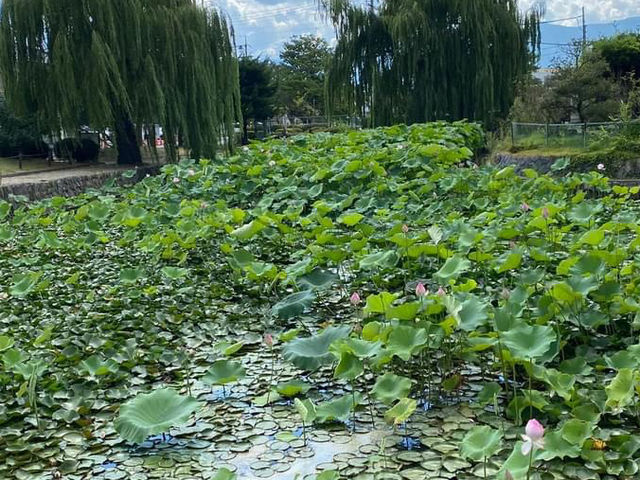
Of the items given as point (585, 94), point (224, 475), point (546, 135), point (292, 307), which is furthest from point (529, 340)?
point (585, 94)

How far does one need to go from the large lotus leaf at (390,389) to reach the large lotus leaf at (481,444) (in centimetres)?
25

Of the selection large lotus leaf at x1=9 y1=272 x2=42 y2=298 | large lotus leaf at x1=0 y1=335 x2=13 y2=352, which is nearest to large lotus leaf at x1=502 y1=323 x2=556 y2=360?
large lotus leaf at x1=0 y1=335 x2=13 y2=352

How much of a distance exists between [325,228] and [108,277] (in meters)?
1.12

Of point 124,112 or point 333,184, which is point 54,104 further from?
point 333,184

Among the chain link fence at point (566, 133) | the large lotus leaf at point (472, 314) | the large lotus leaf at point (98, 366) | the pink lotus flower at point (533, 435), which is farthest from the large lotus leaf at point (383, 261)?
the chain link fence at point (566, 133)

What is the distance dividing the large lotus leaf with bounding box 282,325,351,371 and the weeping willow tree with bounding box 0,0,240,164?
846 centimetres

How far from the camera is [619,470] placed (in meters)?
1.33

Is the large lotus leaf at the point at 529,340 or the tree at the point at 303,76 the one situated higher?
the tree at the point at 303,76

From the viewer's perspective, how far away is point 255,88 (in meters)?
21.7

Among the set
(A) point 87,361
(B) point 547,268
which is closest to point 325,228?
(B) point 547,268

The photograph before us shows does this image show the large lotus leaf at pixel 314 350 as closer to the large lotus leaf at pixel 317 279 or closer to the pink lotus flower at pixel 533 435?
the large lotus leaf at pixel 317 279

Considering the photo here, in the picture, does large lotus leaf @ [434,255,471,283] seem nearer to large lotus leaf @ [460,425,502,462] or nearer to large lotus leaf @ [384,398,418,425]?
large lotus leaf @ [384,398,418,425]

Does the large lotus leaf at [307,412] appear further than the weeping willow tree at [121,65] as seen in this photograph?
No

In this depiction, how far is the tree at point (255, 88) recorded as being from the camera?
70.2 feet
